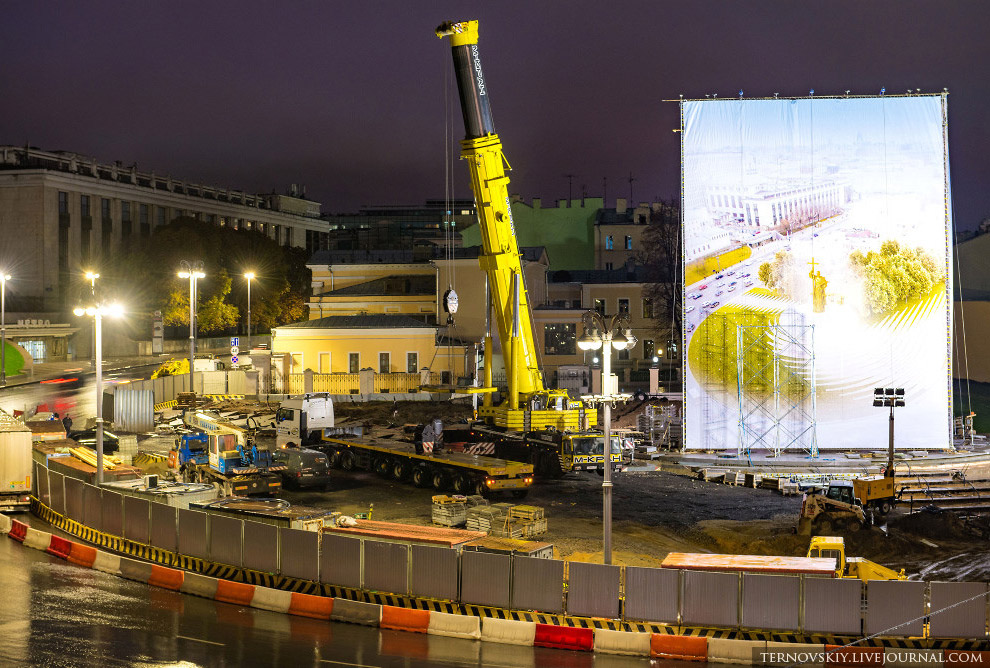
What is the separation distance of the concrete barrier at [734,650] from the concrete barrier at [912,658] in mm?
1921

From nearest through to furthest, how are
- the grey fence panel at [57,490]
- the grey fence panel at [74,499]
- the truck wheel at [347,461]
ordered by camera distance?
the grey fence panel at [74,499], the grey fence panel at [57,490], the truck wheel at [347,461]

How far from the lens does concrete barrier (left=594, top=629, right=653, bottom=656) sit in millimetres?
15836

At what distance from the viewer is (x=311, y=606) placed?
17.7m

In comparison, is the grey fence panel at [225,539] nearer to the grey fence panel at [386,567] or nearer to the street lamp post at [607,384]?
the grey fence panel at [386,567]

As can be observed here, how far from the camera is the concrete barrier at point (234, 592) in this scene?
18.3m

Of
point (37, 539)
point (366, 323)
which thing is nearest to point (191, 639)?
point (37, 539)

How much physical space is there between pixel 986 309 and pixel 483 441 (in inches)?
1827

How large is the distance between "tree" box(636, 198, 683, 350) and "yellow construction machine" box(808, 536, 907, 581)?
41.9 meters

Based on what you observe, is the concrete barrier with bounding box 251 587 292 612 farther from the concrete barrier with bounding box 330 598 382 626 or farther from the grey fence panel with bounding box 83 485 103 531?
the grey fence panel with bounding box 83 485 103 531

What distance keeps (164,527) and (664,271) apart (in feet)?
169

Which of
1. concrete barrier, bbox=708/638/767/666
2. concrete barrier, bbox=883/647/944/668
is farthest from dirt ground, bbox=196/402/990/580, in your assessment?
concrete barrier, bbox=883/647/944/668

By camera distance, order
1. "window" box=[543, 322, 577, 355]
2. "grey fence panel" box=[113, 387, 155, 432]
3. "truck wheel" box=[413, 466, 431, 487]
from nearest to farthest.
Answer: "truck wheel" box=[413, 466, 431, 487]
"grey fence panel" box=[113, 387, 155, 432]
"window" box=[543, 322, 577, 355]

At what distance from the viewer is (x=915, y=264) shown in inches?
1523

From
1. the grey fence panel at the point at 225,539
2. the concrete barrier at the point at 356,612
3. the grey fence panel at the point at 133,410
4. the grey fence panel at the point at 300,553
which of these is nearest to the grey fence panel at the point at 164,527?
the grey fence panel at the point at 225,539
